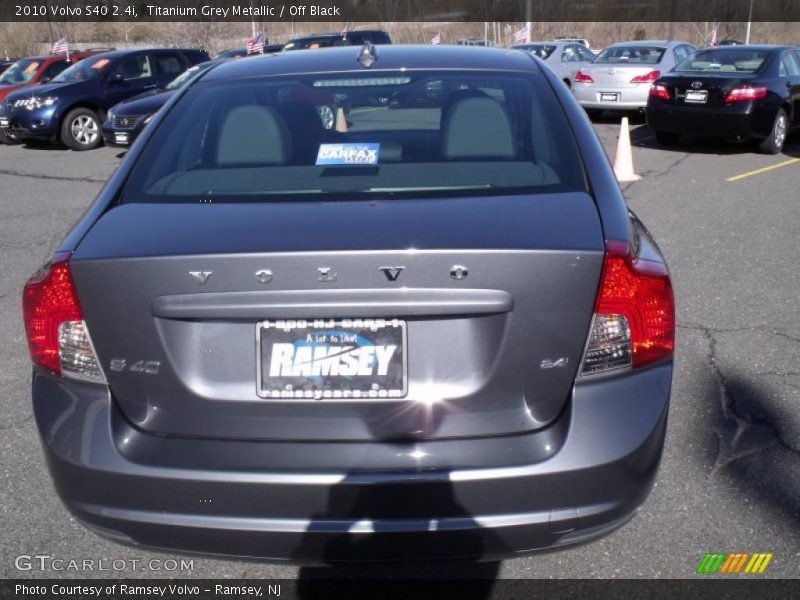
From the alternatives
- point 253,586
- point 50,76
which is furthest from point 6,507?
point 50,76

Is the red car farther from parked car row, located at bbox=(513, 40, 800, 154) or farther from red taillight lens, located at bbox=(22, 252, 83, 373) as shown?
red taillight lens, located at bbox=(22, 252, 83, 373)

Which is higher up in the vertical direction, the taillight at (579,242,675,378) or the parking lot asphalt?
the taillight at (579,242,675,378)

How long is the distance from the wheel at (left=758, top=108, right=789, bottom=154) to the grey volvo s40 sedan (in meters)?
10.7

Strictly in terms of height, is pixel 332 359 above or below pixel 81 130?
above

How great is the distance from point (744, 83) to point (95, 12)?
5192 centimetres

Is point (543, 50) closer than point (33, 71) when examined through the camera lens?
No

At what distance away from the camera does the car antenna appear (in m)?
3.34

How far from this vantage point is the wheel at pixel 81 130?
14.6 meters

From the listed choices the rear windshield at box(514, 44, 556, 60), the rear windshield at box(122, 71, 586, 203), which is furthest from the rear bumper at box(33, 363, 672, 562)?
the rear windshield at box(514, 44, 556, 60)

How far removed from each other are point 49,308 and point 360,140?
125 cm

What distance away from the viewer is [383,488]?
2139 millimetres

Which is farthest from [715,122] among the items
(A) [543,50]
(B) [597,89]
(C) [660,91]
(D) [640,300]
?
(D) [640,300]

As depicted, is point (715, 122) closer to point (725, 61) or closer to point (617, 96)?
point (725, 61)

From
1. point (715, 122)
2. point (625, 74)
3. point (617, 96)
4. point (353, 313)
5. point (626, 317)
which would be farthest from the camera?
point (617, 96)
